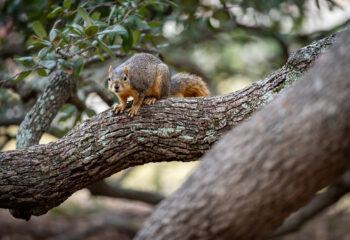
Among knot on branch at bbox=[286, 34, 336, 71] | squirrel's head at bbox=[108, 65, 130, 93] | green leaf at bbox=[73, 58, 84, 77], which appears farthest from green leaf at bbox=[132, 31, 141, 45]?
knot on branch at bbox=[286, 34, 336, 71]

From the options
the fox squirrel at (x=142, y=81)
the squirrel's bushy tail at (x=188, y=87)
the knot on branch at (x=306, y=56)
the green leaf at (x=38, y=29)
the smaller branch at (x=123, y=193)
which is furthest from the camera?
the smaller branch at (x=123, y=193)

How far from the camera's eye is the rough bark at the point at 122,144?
346 centimetres

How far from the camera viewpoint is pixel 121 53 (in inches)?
194

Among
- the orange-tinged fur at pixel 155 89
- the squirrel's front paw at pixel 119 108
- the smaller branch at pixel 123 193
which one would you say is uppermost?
the squirrel's front paw at pixel 119 108

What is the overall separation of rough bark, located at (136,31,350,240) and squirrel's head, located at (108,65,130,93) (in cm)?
190

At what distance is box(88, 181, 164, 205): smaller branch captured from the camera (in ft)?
20.5

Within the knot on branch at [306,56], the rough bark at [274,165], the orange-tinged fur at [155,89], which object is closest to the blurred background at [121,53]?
the orange-tinged fur at [155,89]

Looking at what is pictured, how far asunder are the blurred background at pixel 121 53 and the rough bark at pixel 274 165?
5.96ft

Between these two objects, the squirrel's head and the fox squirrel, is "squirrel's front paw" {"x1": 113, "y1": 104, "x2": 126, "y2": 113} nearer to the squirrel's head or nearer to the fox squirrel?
the fox squirrel

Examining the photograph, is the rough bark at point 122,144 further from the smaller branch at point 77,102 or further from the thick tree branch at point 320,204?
the thick tree branch at point 320,204

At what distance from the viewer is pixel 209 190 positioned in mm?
2258

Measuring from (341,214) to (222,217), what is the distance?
577 cm

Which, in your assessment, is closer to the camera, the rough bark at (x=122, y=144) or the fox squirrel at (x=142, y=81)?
the rough bark at (x=122, y=144)

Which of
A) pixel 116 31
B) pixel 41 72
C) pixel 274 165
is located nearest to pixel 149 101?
pixel 116 31
